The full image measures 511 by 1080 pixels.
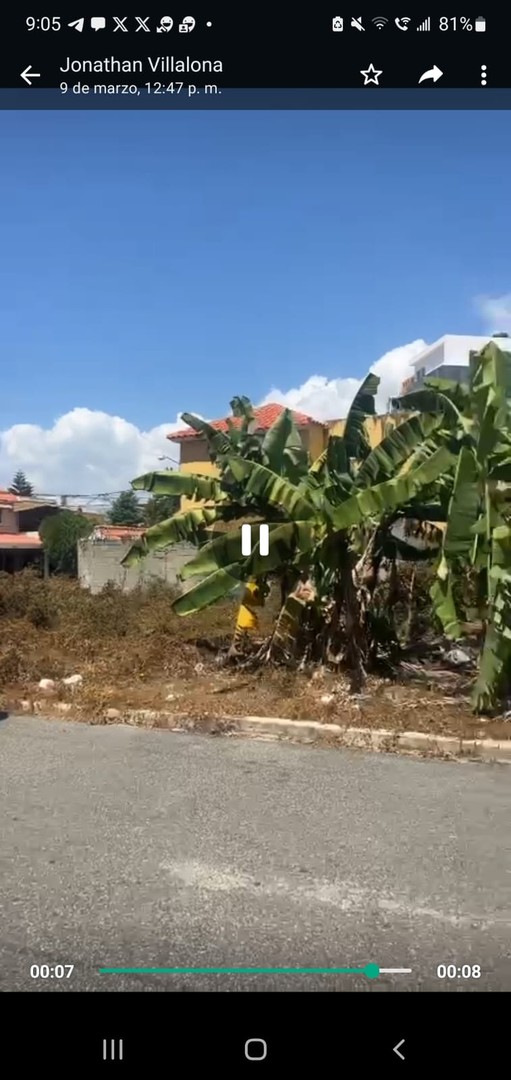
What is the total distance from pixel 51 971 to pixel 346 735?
4.90 m

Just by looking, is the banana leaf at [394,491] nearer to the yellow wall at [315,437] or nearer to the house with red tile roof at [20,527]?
the yellow wall at [315,437]

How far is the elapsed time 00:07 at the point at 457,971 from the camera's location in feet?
9.71

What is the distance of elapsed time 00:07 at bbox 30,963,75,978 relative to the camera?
9.66 feet

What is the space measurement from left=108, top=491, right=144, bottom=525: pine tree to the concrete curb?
21397 millimetres

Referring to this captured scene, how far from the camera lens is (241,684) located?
32.1 ft

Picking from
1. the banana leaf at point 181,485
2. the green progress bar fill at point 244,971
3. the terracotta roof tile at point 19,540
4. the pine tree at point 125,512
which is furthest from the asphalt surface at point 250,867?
the terracotta roof tile at point 19,540

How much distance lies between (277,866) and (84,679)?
5.73 meters

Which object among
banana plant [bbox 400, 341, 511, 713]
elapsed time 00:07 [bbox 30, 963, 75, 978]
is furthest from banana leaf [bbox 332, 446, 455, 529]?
elapsed time 00:07 [bbox 30, 963, 75, 978]

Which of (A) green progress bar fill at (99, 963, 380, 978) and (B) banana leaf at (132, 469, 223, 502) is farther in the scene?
(B) banana leaf at (132, 469, 223, 502)

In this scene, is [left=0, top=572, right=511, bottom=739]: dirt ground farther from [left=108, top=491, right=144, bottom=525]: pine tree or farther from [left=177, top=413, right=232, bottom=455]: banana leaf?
[left=108, top=491, right=144, bottom=525]: pine tree

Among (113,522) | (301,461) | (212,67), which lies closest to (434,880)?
(212,67)

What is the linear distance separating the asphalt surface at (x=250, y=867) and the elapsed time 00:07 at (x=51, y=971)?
0.04 meters
